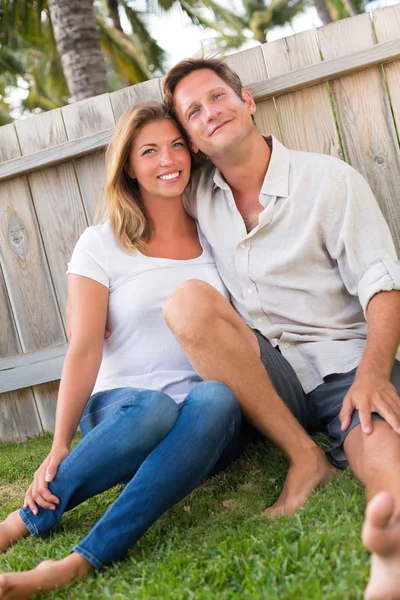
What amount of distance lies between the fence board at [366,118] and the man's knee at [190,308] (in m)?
1.08

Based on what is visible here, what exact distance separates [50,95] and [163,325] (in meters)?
20.2

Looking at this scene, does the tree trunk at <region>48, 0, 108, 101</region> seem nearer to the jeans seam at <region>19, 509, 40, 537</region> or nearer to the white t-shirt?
the white t-shirt

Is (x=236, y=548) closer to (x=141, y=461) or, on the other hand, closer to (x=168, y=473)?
(x=168, y=473)

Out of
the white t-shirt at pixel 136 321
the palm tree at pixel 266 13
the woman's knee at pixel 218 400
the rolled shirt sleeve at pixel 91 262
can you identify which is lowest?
the woman's knee at pixel 218 400

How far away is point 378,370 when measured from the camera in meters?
2.03

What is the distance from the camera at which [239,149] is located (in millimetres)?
Result: 2510

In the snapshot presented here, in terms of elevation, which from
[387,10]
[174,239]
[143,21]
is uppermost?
[143,21]

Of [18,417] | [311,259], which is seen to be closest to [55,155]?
[18,417]

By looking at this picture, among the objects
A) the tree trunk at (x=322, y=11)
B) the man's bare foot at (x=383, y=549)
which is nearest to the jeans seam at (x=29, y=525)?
the man's bare foot at (x=383, y=549)

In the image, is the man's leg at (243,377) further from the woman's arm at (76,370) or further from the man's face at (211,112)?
the man's face at (211,112)

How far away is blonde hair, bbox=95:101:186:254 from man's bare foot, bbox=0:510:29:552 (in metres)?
0.97

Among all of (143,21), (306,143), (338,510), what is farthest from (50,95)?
(338,510)

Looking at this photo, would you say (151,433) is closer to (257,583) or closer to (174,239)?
(257,583)

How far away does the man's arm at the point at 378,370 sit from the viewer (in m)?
1.93
